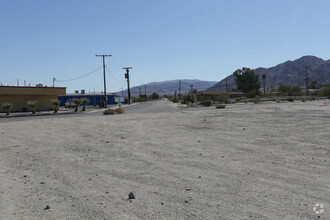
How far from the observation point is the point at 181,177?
6797 mm

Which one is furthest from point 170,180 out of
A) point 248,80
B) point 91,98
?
point 248,80

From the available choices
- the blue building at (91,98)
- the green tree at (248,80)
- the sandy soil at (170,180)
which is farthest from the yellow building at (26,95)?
the green tree at (248,80)

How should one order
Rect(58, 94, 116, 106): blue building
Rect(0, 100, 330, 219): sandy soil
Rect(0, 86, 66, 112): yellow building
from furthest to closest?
Rect(58, 94, 116, 106): blue building < Rect(0, 86, 66, 112): yellow building < Rect(0, 100, 330, 219): sandy soil

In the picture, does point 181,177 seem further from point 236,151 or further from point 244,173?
point 236,151

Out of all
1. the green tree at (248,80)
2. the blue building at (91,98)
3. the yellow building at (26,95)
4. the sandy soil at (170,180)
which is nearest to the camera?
the sandy soil at (170,180)

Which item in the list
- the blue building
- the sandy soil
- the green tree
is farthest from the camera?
the green tree

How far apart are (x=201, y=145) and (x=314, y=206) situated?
6214mm

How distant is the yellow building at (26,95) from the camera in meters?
45.7

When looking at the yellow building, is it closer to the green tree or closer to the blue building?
the blue building

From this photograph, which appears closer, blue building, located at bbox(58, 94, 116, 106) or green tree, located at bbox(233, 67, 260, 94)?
blue building, located at bbox(58, 94, 116, 106)

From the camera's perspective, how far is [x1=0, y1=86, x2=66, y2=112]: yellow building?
4569 cm

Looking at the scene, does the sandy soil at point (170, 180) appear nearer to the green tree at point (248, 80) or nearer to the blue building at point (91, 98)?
the blue building at point (91, 98)

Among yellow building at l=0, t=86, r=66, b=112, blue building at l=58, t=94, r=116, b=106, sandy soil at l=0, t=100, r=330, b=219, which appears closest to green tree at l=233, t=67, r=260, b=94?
blue building at l=58, t=94, r=116, b=106

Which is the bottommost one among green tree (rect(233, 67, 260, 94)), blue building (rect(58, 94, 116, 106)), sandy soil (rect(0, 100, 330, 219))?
sandy soil (rect(0, 100, 330, 219))
